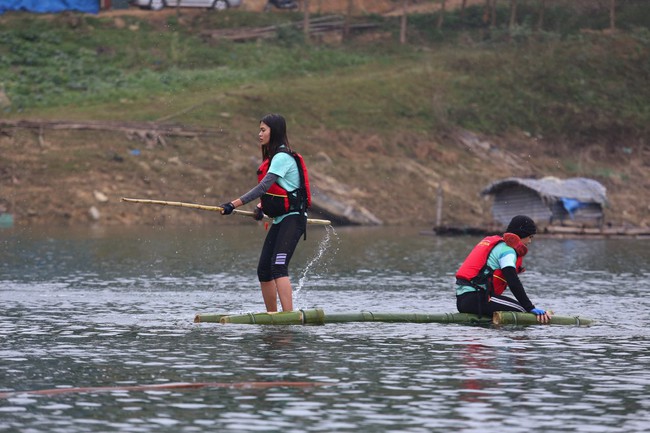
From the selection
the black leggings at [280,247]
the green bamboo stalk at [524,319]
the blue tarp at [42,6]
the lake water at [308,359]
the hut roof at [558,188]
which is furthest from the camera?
the blue tarp at [42,6]

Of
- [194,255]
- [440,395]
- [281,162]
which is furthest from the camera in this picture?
[194,255]

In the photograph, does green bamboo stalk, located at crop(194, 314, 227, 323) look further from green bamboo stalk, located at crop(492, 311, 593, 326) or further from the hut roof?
the hut roof

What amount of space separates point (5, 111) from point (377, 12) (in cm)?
3155

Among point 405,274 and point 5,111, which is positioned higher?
point 5,111

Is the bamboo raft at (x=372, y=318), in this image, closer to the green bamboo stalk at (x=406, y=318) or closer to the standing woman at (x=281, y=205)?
the green bamboo stalk at (x=406, y=318)

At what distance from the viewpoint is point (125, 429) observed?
39.5ft

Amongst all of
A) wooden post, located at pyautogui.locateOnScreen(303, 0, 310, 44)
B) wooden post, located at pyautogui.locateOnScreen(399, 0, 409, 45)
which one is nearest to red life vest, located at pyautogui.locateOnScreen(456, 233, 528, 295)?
wooden post, located at pyautogui.locateOnScreen(303, 0, 310, 44)

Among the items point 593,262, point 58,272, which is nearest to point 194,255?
point 58,272

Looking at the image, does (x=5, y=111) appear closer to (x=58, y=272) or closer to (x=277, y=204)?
(x=58, y=272)

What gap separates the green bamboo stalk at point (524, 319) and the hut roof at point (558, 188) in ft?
124

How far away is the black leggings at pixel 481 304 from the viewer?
20016 mm

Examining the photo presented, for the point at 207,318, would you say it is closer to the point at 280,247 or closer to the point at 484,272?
the point at 280,247

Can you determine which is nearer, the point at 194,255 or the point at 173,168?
the point at 194,255

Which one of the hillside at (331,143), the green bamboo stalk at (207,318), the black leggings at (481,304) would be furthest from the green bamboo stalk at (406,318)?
the hillside at (331,143)
